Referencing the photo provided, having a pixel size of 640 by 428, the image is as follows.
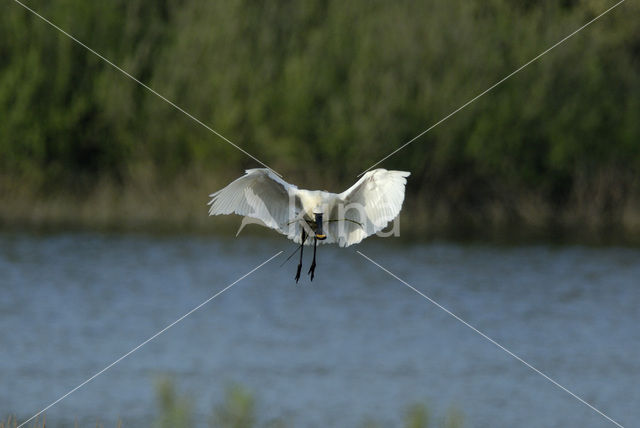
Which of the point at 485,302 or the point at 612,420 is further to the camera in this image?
the point at 485,302

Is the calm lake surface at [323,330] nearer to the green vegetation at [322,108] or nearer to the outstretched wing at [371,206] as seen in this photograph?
the green vegetation at [322,108]

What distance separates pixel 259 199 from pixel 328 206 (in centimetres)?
66

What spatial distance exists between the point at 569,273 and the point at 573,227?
14.3 feet

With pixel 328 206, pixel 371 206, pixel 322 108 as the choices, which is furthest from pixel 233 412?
pixel 322 108

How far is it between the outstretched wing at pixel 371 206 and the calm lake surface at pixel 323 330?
4.19 meters

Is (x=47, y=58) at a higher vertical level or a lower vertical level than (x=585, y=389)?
higher

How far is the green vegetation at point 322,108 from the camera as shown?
3041 cm

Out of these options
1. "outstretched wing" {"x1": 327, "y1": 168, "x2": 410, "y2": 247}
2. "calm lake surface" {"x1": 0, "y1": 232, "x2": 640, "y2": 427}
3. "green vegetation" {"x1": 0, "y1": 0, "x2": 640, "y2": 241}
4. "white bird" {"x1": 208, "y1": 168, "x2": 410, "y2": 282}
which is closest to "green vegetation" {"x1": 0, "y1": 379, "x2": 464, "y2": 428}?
"white bird" {"x1": 208, "y1": 168, "x2": 410, "y2": 282}

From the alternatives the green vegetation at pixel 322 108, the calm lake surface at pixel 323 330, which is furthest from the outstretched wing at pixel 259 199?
the green vegetation at pixel 322 108

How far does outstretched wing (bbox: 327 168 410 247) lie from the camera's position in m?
9.27

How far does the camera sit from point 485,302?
24.8 meters

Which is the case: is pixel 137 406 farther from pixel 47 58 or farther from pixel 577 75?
pixel 577 75

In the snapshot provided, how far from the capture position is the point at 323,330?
22.5 metres

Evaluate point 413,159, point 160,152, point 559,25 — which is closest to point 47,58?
point 160,152
